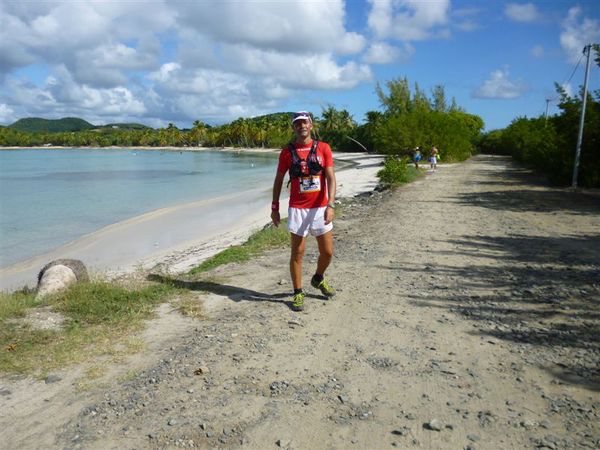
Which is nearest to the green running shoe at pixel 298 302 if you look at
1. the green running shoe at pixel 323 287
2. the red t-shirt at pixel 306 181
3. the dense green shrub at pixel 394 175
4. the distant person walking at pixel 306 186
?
the distant person walking at pixel 306 186

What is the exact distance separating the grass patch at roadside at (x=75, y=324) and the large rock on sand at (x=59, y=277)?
0.34 metres

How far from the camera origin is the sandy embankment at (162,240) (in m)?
10.5

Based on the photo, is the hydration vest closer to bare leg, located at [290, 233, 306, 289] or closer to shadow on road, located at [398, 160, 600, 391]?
bare leg, located at [290, 233, 306, 289]

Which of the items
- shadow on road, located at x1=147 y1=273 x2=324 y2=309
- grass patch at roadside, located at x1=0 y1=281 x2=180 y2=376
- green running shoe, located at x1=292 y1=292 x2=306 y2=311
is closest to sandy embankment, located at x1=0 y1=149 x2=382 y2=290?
shadow on road, located at x1=147 y1=273 x2=324 y2=309

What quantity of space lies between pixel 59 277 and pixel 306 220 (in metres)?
3.45

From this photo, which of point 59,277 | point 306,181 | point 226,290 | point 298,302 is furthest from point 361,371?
point 59,277

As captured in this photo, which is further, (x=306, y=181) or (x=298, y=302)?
(x=298, y=302)

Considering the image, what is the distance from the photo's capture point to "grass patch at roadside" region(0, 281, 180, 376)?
3760mm

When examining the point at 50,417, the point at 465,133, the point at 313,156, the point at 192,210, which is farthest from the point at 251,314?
the point at 465,133

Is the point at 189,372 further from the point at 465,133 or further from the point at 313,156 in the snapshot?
the point at 465,133

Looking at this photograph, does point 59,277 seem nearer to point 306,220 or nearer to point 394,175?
point 306,220

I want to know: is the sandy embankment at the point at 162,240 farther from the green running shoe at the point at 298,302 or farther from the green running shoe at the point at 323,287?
the green running shoe at the point at 298,302

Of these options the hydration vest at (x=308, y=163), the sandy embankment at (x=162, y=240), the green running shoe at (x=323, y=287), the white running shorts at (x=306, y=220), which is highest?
the hydration vest at (x=308, y=163)

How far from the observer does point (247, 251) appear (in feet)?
25.8
